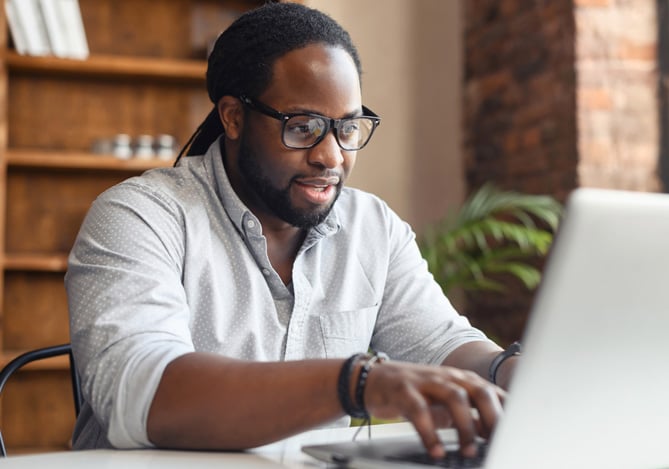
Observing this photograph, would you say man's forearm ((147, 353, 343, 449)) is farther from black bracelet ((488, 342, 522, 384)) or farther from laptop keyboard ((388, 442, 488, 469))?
black bracelet ((488, 342, 522, 384))

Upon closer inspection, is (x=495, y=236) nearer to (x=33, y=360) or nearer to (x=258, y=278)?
(x=258, y=278)

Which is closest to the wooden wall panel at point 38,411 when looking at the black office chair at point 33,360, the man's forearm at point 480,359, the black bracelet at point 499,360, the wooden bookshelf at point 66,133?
the wooden bookshelf at point 66,133

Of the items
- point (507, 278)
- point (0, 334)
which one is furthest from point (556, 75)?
point (0, 334)

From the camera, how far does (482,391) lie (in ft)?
2.77

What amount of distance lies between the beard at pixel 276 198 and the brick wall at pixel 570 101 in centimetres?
161

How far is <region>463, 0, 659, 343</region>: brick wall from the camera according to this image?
2877 millimetres

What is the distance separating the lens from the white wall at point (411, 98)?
128 inches

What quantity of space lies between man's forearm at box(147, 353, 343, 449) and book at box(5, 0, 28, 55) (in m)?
2.07

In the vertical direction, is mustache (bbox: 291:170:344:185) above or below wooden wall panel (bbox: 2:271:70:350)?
above

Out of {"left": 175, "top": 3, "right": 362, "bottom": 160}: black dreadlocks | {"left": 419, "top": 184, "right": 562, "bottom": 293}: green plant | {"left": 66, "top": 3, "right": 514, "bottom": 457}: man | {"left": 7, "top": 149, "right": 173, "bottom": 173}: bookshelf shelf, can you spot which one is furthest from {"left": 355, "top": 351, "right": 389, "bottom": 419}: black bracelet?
{"left": 7, "top": 149, "right": 173, "bottom": 173}: bookshelf shelf

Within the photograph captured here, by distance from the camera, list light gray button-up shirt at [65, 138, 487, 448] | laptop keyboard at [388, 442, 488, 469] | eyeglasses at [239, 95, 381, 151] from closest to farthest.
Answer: laptop keyboard at [388, 442, 488, 469]
light gray button-up shirt at [65, 138, 487, 448]
eyeglasses at [239, 95, 381, 151]

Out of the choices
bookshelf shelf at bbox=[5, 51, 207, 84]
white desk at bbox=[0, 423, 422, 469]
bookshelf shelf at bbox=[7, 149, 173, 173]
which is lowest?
white desk at bbox=[0, 423, 422, 469]

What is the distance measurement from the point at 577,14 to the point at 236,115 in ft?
5.65

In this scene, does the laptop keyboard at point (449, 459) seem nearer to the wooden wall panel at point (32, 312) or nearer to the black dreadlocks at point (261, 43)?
the black dreadlocks at point (261, 43)
